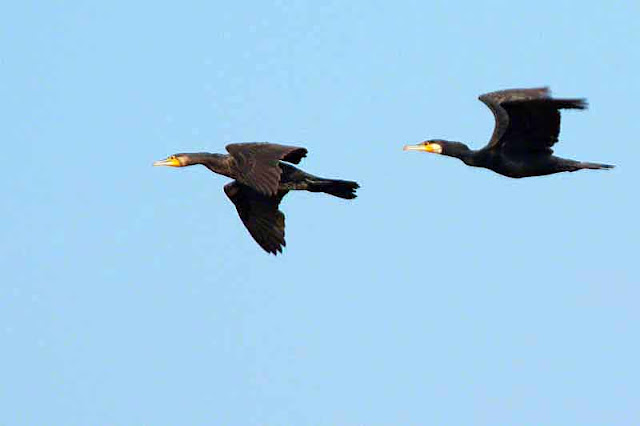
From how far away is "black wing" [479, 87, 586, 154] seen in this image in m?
22.6

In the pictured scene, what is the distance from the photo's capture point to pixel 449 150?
79.5 ft

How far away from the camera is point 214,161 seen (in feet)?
79.6

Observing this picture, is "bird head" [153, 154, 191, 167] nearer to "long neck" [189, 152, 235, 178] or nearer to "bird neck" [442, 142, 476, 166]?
"long neck" [189, 152, 235, 178]

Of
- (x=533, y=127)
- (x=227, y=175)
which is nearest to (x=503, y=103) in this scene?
(x=533, y=127)

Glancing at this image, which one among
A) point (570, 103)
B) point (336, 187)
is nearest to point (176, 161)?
point (336, 187)

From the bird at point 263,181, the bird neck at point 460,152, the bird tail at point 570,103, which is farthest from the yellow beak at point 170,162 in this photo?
the bird tail at point 570,103

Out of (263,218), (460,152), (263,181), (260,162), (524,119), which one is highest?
(524,119)

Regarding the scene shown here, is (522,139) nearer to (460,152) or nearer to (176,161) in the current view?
(460,152)

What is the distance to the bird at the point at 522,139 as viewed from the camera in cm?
2277

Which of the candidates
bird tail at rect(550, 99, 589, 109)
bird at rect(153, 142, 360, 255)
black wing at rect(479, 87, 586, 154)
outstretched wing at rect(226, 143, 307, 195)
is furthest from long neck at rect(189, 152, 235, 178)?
bird tail at rect(550, 99, 589, 109)

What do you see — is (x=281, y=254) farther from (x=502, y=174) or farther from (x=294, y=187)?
(x=502, y=174)

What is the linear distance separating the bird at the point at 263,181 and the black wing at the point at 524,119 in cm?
230

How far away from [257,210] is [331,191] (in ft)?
4.34

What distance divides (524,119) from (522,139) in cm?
39
